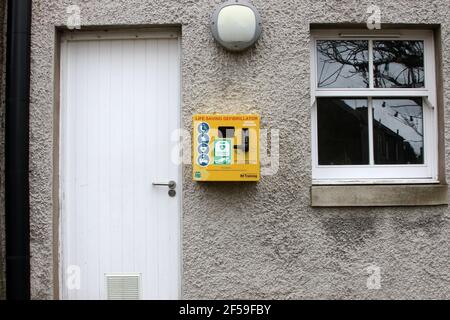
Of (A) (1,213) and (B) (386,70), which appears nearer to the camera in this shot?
(A) (1,213)

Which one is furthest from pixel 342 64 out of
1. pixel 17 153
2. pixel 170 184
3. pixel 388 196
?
pixel 17 153

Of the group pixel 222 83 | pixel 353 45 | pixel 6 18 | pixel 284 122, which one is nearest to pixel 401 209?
pixel 284 122

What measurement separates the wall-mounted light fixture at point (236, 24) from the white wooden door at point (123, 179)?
0.48 m

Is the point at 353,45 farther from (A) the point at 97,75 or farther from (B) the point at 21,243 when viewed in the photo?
(B) the point at 21,243

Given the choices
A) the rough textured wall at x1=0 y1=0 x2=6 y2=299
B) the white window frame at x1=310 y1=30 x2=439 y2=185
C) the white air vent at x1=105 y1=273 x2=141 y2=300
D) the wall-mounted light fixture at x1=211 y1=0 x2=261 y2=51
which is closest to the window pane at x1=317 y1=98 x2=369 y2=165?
the white window frame at x1=310 y1=30 x2=439 y2=185

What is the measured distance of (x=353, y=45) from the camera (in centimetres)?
447

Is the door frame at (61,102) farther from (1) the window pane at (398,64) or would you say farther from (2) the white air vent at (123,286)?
(1) the window pane at (398,64)

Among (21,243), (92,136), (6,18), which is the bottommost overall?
(21,243)

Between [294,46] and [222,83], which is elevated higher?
[294,46]

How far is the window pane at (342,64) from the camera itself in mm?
4449

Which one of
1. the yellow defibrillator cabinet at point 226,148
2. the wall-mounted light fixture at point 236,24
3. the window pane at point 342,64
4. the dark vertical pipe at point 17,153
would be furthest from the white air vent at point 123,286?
the window pane at point 342,64

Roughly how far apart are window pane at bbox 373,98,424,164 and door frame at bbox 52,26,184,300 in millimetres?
1810

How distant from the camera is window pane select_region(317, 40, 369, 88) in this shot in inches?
175

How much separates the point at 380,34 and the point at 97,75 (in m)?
2.60
